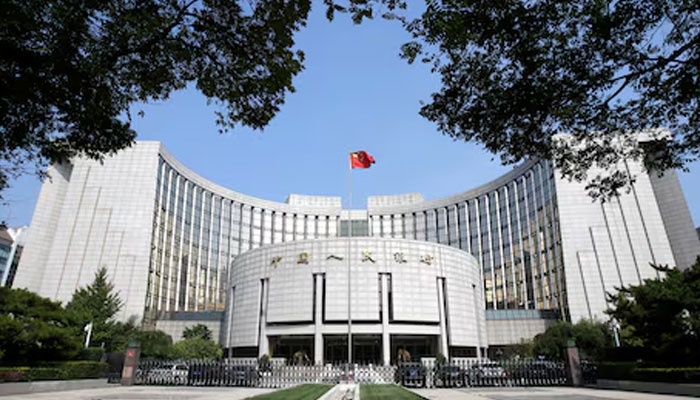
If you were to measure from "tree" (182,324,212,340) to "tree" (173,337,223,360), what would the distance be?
293 inches

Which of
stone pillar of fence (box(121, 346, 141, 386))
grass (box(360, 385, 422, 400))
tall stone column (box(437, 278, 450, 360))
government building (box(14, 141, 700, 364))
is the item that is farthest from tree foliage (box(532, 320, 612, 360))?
stone pillar of fence (box(121, 346, 141, 386))

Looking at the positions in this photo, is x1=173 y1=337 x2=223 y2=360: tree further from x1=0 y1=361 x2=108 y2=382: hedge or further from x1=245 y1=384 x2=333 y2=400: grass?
x1=245 y1=384 x2=333 y2=400: grass

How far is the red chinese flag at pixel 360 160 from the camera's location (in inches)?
1834

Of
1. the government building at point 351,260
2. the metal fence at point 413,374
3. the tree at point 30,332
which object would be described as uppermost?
the government building at point 351,260

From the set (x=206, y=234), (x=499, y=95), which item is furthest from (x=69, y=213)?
(x=499, y=95)

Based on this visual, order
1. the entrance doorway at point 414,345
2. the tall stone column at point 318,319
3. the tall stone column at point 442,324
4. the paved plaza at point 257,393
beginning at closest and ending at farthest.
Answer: the paved plaza at point 257,393
the tall stone column at point 318,319
the tall stone column at point 442,324
the entrance doorway at point 414,345

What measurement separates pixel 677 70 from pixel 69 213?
75.7 meters

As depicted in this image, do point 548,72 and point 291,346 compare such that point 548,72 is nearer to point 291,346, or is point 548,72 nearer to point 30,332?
point 30,332

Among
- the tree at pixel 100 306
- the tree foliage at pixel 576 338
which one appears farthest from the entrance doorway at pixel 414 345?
the tree at pixel 100 306

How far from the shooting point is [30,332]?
78.0ft

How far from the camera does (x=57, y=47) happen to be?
902cm

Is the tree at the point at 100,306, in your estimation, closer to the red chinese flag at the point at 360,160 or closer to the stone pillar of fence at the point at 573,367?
the red chinese flag at the point at 360,160

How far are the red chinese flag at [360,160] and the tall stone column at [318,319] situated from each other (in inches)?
616

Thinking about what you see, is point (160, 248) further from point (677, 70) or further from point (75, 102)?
point (677, 70)
